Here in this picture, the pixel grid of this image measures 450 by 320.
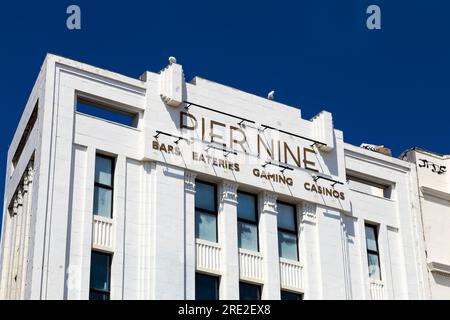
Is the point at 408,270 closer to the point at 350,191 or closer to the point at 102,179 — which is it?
the point at 350,191

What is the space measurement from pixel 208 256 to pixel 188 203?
2.17 meters

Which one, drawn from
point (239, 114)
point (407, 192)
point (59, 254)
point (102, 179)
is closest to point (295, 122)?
point (239, 114)

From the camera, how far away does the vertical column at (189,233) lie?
131ft

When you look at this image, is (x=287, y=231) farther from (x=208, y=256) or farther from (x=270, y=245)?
(x=208, y=256)

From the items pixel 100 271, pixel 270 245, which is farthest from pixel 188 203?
pixel 100 271

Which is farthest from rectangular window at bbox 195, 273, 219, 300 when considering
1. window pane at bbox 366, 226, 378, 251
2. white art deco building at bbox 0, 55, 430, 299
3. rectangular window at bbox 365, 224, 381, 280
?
window pane at bbox 366, 226, 378, 251

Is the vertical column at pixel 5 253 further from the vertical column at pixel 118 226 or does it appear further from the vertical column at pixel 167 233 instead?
the vertical column at pixel 167 233

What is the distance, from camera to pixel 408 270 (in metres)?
46.8

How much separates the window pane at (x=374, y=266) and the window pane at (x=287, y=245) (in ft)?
13.1

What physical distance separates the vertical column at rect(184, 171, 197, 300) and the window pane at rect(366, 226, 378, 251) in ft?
30.1

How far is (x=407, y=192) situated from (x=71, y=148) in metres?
16.7

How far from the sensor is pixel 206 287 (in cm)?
4081

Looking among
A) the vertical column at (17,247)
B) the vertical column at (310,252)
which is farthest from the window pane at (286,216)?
the vertical column at (17,247)
